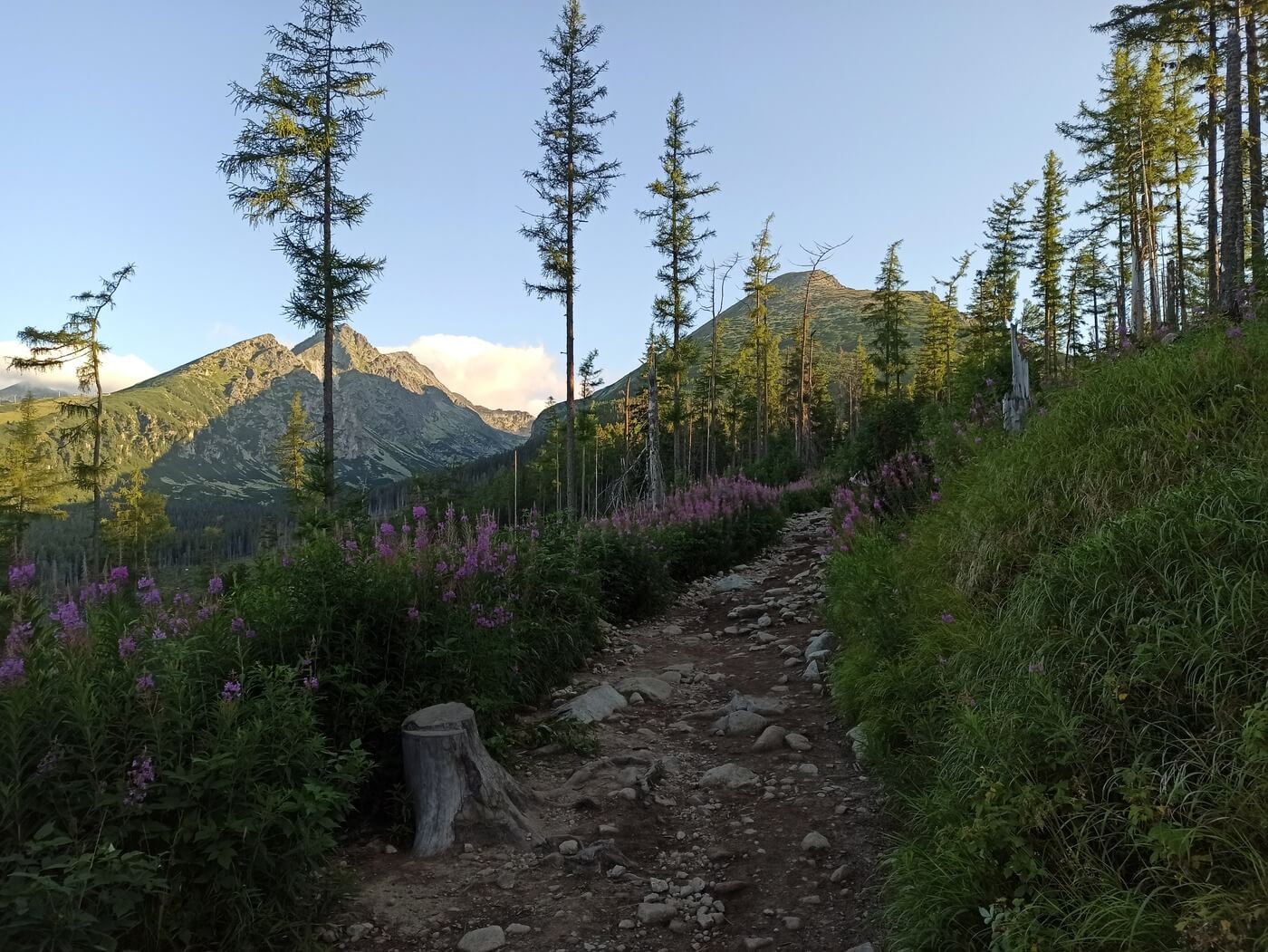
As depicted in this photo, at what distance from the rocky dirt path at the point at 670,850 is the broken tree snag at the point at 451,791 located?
0.11 m

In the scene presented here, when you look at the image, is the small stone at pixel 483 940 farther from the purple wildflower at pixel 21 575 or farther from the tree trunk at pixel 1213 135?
the tree trunk at pixel 1213 135

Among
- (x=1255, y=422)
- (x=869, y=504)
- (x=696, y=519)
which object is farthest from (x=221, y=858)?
(x=696, y=519)

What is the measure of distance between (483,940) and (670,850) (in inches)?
49.6

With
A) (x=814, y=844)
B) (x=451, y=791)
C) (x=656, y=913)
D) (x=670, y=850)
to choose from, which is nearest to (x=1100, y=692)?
(x=814, y=844)

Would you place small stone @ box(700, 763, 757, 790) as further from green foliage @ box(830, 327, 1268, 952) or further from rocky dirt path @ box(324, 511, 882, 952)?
green foliage @ box(830, 327, 1268, 952)

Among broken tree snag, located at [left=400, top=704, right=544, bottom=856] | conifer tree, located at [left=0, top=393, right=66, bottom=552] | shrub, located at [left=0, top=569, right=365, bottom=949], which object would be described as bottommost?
broken tree snag, located at [left=400, top=704, right=544, bottom=856]

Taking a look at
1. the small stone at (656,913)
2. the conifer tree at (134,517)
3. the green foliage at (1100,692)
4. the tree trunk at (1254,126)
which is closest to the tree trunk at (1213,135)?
the tree trunk at (1254,126)

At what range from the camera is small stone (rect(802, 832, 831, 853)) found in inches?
149

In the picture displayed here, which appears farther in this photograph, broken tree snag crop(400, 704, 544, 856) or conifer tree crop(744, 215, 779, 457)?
conifer tree crop(744, 215, 779, 457)

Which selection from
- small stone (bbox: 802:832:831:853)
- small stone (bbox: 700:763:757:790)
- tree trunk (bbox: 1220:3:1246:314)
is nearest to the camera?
small stone (bbox: 802:832:831:853)

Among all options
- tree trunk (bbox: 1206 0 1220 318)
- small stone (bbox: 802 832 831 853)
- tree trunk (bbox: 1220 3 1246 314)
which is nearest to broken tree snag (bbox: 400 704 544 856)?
small stone (bbox: 802 832 831 853)

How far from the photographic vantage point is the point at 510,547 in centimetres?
700

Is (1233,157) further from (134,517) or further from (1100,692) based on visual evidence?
(134,517)

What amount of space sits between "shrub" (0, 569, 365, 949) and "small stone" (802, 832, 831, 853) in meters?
2.53
